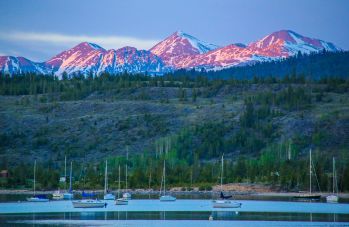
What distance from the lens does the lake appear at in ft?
319

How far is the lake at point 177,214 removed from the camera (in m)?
97.1

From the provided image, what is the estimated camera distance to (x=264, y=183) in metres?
160

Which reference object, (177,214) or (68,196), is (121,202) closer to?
(68,196)

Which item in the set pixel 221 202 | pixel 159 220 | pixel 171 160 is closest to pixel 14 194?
pixel 171 160

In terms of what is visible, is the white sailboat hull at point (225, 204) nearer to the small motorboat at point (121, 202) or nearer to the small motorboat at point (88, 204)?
the small motorboat at point (121, 202)

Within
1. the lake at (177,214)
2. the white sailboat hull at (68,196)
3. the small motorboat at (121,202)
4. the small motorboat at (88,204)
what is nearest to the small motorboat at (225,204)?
the lake at (177,214)

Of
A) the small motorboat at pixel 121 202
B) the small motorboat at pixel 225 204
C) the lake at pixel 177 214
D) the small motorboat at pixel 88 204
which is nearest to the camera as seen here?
the lake at pixel 177 214

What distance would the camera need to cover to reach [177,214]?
110m

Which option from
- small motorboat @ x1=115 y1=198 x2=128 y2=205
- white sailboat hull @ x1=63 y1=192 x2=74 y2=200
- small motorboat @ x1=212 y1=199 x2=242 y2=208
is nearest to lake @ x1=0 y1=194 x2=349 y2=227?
small motorboat @ x1=115 y1=198 x2=128 y2=205

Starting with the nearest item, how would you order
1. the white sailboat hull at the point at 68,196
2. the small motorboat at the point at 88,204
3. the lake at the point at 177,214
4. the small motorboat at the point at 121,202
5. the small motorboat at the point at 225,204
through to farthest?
1. the lake at the point at 177,214
2. the small motorboat at the point at 225,204
3. the small motorboat at the point at 88,204
4. the small motorboat at the point at 121,202
5. the white sailboat hull at the point at 68,196

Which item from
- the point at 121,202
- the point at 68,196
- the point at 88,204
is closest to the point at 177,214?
the point at 88,204

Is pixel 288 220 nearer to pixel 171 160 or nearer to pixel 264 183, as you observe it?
pixel 264 183

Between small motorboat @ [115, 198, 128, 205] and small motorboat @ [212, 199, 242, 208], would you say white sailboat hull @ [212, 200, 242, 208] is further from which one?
small motorboat @ [115, 198, 128, 205]

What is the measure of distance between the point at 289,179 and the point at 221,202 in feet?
113
